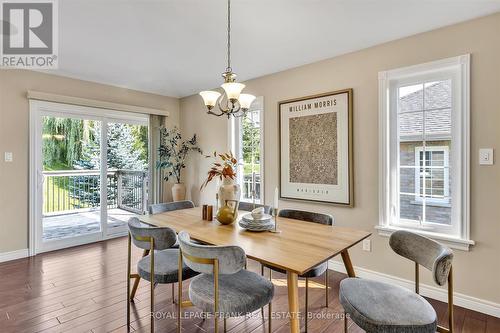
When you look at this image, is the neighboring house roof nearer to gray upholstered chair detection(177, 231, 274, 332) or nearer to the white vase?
the white vase

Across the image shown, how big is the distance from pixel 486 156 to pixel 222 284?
7.77 ft

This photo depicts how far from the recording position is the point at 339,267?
3.16 metres

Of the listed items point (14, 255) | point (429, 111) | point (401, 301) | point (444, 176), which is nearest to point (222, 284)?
point (401, 301)

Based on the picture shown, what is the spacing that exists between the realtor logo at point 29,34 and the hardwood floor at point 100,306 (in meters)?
2.50

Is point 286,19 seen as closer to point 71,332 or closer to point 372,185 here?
point 372,185

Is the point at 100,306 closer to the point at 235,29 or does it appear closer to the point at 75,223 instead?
the point at 75,223

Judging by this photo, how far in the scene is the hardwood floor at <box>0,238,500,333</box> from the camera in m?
2.08

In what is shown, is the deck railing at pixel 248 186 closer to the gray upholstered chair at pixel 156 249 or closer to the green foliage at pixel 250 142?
the green foliage at pixel 250 142

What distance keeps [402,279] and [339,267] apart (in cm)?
68

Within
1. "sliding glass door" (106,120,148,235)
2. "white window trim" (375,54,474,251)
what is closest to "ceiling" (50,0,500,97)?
"white window trim" (375,54,474,251)

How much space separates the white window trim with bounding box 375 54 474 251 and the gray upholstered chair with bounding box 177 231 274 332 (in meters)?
1.76

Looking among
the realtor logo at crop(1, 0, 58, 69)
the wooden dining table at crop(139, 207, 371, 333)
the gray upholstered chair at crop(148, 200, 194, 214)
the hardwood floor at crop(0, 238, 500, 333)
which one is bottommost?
the hardwood floor at crop(0, 238, 500, 333)

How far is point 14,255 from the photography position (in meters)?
3.48

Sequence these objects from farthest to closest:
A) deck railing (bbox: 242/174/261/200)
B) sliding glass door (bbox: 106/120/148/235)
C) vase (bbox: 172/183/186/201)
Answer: vase (bbox: 172/183/186/201), sliding glass door (bbox: 106/120/148/235), deck railing (bbox: 242/174/261/200)
